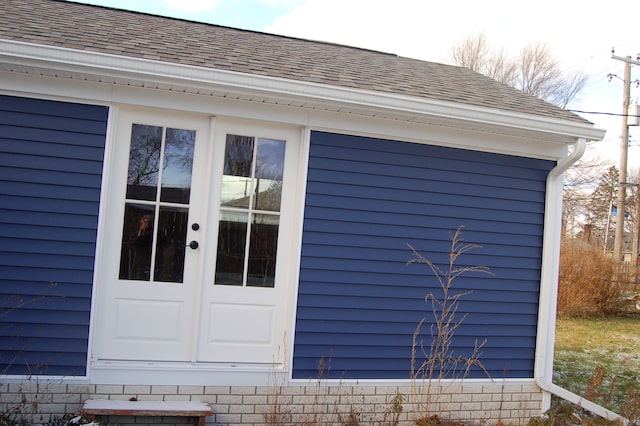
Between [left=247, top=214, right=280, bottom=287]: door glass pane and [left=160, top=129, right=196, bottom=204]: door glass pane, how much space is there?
58 centimetres

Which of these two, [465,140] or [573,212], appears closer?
[465,140]

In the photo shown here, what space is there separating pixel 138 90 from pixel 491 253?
3154mm

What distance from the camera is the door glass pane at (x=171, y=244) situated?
13.3 feet

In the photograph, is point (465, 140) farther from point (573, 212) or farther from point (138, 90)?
point (573, 212)

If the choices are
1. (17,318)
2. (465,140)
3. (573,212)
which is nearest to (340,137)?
(465,140)

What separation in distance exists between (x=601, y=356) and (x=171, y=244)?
6.79m

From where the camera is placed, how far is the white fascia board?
139 inches

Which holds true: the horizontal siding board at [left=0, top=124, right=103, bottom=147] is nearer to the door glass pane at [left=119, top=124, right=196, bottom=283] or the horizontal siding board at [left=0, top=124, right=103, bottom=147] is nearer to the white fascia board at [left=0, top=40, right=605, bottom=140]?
the door glass pane at [left=119, top=124, right=196, bottom=283]

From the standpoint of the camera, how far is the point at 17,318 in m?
3.77

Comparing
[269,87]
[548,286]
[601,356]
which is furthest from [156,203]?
[601,356]

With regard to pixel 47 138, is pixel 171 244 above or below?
below

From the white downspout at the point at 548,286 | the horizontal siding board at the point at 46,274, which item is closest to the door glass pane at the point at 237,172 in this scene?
the horizontal siding board at the point at 46,274

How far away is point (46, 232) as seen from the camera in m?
3.82

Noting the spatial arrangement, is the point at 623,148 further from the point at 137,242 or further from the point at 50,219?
the point at 50,219
